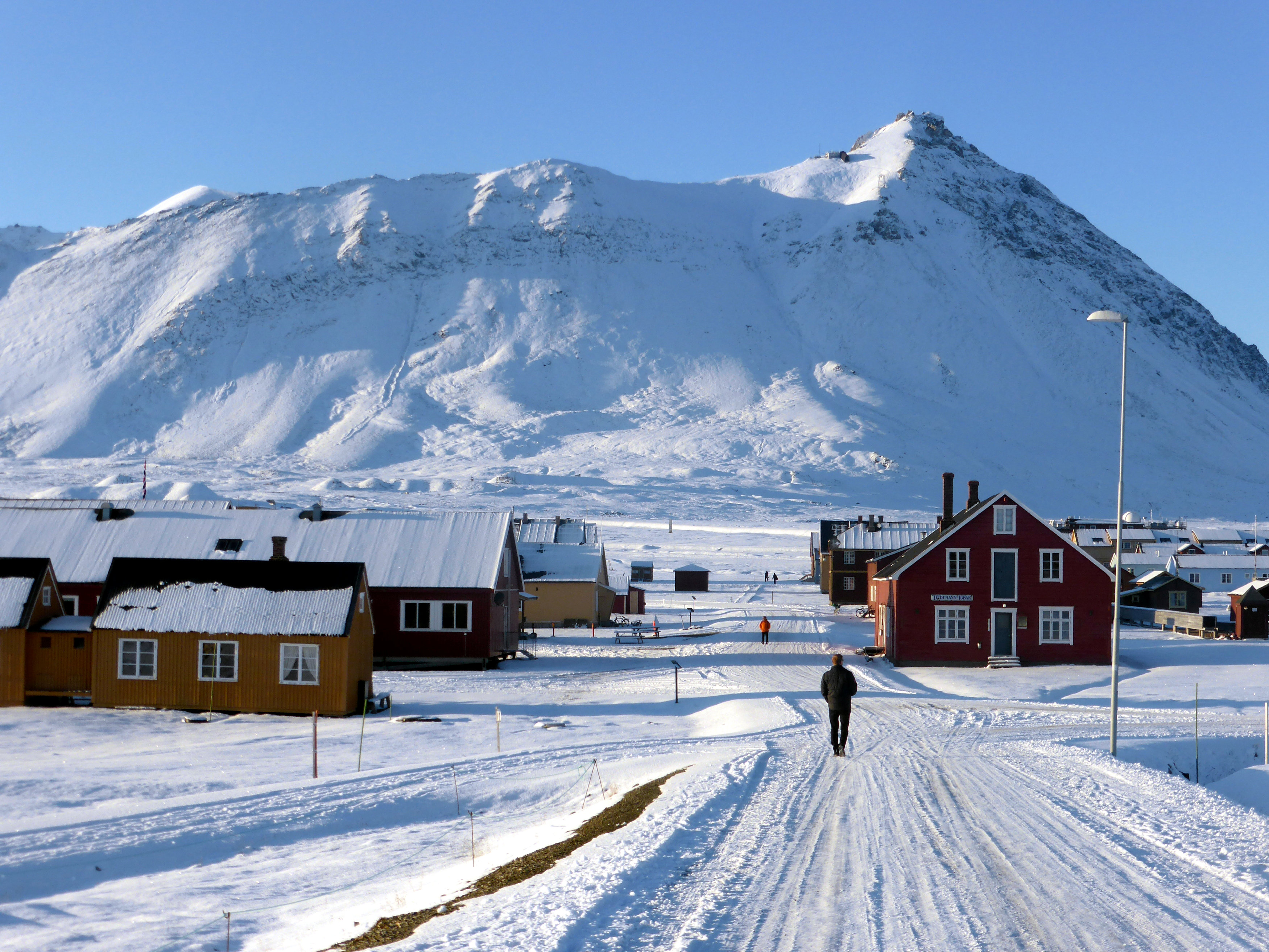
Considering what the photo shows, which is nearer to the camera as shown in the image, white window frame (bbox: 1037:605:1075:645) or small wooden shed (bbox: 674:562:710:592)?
white window frame (bbox: 1037:605:1075:645)

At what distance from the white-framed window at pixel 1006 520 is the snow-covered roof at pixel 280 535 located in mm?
19822

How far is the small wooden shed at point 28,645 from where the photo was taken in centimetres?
3161

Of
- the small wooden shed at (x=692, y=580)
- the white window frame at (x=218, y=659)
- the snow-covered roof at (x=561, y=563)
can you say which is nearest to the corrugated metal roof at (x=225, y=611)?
the white window frame at (x=218, y=659)

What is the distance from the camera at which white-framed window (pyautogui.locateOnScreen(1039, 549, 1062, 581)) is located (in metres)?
44.0

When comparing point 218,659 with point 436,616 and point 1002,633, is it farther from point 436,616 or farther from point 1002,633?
point 1002,633

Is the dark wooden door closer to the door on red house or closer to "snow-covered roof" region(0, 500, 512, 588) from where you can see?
the door on red house

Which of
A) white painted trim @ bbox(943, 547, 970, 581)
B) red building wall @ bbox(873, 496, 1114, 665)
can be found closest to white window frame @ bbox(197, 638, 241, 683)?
red building wall @ bbox(873, 496, 1114, 665)

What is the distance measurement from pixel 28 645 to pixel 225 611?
6.26 m

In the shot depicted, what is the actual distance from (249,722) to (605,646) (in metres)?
23.7

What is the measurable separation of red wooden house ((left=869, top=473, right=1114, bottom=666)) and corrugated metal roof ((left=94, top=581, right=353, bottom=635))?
2351 centimetres

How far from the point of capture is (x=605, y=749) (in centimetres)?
2302

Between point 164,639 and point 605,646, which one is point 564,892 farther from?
point 605,646

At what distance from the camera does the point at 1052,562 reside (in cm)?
4409

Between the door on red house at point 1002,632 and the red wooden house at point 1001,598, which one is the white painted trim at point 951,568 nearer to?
the red wooden house at point 1001,598
